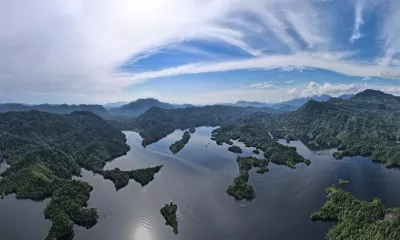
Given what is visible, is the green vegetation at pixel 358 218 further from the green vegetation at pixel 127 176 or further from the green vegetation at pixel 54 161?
the green vegetation at pixel 54 161

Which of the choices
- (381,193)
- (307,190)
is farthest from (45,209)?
(381,193)

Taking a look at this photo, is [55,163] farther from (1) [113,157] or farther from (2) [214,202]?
(2) [214,202]

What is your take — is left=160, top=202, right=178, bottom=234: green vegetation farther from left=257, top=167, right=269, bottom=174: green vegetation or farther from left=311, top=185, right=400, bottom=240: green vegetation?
left=257, top=167, right=269, bottom=174: green vegetation

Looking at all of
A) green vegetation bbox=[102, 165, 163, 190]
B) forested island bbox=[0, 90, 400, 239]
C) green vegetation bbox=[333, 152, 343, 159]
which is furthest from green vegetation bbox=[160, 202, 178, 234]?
green vegetation bbox=[333, 152, 343, 159]

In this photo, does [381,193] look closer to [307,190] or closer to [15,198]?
[307,190]

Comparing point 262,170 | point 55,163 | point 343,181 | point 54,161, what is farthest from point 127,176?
point 343,181

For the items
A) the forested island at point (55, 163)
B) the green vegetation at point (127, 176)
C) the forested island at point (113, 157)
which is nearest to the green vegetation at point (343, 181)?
the forested island at point (113, 157)
